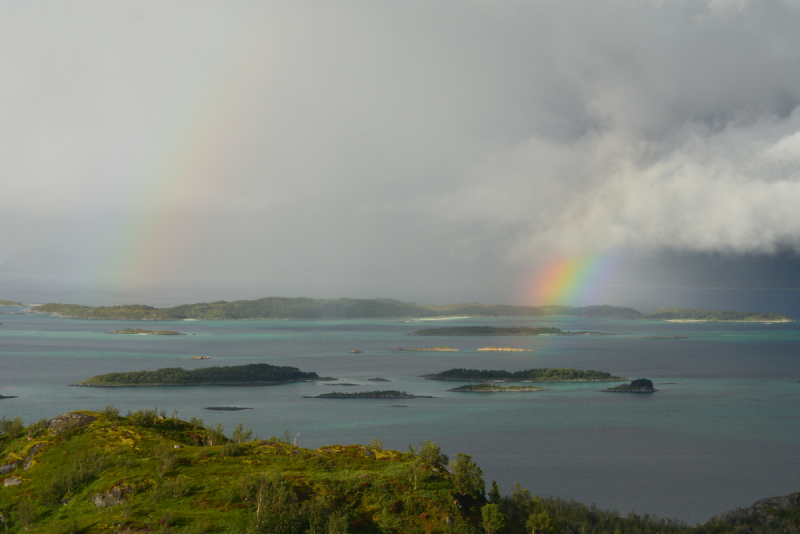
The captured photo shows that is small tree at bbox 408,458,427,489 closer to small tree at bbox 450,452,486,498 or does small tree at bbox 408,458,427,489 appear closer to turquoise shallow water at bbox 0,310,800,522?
small tree at bbox 450,452,486,498

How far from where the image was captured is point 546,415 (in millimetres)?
107875

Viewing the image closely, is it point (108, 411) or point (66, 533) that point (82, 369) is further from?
point (66, 533)

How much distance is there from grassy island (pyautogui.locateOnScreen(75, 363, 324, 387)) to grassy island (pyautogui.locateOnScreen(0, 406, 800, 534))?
95354 millimetres

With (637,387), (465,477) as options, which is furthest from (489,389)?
(465,477)

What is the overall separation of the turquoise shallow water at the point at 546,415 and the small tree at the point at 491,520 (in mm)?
36168

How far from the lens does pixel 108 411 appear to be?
3641cm

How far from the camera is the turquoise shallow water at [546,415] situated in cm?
6888

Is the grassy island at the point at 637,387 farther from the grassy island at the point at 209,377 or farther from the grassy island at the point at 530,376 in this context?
the grassy island at the point at 209,377

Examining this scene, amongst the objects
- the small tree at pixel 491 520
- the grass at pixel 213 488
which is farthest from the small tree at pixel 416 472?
the small tree at pixel 491 520

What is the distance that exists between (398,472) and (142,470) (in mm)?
12183

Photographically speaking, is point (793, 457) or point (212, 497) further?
point (793, 457)

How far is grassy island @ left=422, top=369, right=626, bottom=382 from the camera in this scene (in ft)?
476

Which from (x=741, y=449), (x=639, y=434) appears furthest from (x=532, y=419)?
(x=741, y=449)

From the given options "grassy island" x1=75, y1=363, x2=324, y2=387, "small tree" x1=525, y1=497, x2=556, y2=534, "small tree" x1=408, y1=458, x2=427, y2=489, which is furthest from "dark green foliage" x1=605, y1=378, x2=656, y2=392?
"small tree" x1=408, y1=458, x2=427, y2=489
